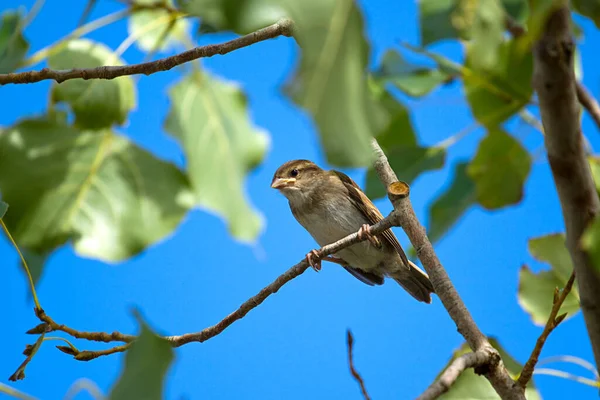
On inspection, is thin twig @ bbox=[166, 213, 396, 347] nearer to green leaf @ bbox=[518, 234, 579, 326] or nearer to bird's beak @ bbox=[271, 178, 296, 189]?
green leaf @ bbox=[518, 234, 579, 326]

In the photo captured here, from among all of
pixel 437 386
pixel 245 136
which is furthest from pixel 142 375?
pixel 437 386

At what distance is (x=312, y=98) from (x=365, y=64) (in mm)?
82

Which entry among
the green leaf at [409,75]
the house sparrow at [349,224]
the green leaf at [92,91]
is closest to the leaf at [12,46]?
the green leaf at [92,91]

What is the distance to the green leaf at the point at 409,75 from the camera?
71.4 inches

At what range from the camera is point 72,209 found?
1358 millimetres

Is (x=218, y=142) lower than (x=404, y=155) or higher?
lower

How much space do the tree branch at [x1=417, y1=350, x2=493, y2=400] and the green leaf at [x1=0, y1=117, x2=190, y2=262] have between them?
0.62m

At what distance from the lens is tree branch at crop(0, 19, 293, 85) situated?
1558 millimetres

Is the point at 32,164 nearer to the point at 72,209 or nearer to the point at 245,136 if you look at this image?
the point at 72,209

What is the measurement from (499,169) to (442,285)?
0.40m

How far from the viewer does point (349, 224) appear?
4.36 metres

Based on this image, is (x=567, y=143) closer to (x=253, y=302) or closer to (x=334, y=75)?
(x=334, y=75)

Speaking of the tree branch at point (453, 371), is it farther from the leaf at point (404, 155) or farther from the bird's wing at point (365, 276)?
the bird's wing at point (365, 276)

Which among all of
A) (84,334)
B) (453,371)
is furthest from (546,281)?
(84,334)
